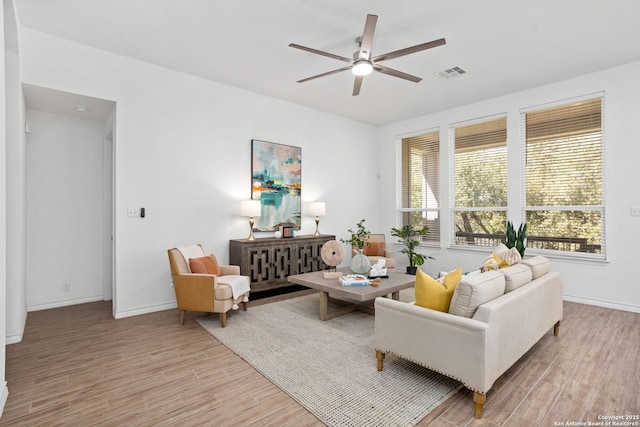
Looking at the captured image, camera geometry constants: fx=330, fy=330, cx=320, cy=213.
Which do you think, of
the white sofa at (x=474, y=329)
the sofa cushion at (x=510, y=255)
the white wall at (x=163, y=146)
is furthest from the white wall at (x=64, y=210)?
the sofa cushion at (x=510, y=255)

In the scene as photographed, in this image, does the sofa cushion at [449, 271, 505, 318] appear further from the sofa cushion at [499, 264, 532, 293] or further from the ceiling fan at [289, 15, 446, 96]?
the ceiling fan at [289, 15, 446, 96]

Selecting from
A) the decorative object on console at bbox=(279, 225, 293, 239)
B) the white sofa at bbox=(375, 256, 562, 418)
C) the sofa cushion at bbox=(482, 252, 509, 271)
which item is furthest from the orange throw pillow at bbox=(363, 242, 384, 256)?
the white sofa at bbox=(375, 256, 562, 418)

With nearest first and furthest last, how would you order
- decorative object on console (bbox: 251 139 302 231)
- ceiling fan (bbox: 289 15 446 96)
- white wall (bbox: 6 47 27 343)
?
1. ceiling fan (bbox: 289 15 446 96)
2. white wall (bbox: 6 47 27 343)
3. decorative object on console (bbox: 251 139 302 231)

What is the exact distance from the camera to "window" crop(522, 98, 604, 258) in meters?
4.43

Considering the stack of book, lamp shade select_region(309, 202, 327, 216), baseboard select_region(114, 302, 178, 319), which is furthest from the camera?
lamp shade select_region(309, 202, 327, 216)

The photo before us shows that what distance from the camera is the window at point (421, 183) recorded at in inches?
242

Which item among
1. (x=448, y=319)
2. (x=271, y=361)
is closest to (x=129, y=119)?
(x=271, y=361)

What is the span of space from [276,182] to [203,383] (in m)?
3.34

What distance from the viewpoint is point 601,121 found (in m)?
4.35

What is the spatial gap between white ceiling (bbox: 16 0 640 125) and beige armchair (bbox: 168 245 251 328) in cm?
233

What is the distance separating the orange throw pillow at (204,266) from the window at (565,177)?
453cm

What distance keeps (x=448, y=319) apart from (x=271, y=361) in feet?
4.82

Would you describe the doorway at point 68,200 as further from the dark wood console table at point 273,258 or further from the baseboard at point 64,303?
the dark wood console table at point 273,258

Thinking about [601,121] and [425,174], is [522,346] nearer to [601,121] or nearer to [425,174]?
[601,121]
